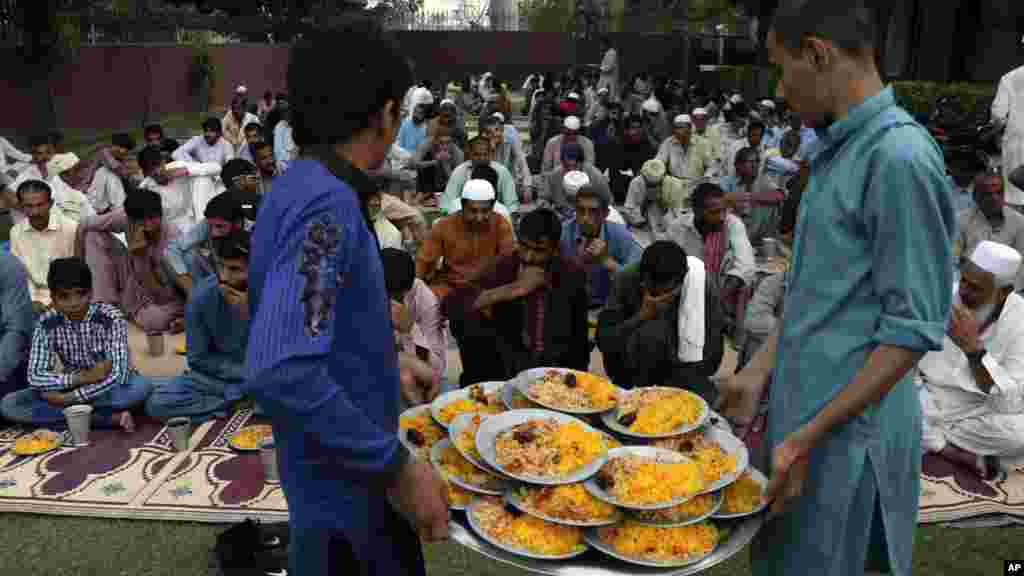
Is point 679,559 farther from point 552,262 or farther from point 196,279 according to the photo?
point 196,279

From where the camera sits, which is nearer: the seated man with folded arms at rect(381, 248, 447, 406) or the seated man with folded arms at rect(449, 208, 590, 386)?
the seated man with folded arms at rect(381, 248, 447, 406)

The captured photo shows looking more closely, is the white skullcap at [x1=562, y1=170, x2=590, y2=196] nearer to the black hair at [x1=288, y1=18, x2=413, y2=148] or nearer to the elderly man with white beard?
the elderly man with white beard

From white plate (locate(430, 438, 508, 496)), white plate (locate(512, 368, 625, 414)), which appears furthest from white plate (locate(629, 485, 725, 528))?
white plate (locate(512, 368, 625, 414))

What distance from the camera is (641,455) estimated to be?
213 centimetres

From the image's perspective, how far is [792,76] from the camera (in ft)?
5.59

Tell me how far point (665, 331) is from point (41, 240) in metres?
4.55

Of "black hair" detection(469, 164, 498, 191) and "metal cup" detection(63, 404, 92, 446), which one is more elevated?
"black hair" detection(469, 164, 498, 191)

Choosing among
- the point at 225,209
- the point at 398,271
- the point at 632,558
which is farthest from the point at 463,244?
the point at 632,558

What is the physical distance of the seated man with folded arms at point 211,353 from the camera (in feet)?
15.0

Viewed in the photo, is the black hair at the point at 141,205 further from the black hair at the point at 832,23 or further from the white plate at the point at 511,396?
the black hair at the point at 832,23

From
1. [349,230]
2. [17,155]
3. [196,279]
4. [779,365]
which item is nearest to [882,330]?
[779,365]

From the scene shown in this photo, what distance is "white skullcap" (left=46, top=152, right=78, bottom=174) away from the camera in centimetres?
742

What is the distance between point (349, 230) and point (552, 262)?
341 centimetres

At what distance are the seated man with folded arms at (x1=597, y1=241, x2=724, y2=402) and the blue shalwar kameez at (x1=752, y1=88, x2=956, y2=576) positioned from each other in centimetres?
239
